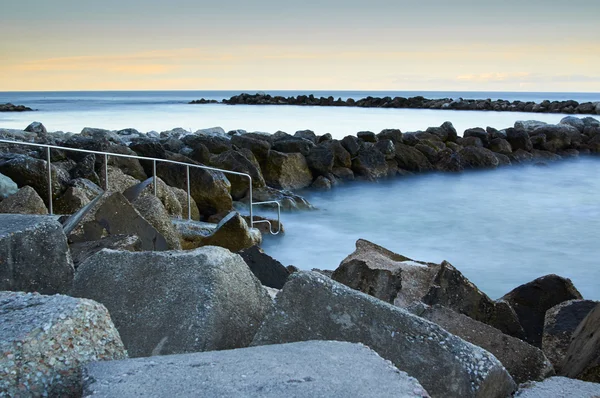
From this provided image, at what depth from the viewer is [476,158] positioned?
14742 mm

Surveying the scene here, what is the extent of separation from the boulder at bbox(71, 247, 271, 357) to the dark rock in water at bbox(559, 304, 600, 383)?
130cm

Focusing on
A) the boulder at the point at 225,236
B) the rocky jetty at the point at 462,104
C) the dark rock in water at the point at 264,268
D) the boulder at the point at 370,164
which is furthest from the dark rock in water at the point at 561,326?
the rocky jetty at the point at 462,104

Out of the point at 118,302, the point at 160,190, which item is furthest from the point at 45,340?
the point at 160,190

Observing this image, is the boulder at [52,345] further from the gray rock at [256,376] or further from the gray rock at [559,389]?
the gray rock at [559,389]

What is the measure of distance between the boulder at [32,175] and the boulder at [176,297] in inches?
136

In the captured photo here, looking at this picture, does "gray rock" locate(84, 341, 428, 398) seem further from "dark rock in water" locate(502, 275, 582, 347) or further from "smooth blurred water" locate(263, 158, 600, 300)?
"smooth blurred water" locate(263, 158, 600, 300)

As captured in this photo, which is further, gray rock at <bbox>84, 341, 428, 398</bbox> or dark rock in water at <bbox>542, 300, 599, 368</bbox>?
dark rock in water at <bbox>542, 300, 599, 368</bbox>

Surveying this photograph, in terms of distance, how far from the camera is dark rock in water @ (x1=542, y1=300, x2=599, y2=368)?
3330 mm

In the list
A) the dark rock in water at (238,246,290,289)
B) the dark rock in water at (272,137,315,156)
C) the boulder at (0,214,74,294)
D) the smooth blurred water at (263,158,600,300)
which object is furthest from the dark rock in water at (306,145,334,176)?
the boulder at (0,214,74,294)

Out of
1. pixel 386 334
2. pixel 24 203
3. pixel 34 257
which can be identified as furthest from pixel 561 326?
pixel 24 203

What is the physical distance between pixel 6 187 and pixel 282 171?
5.63m

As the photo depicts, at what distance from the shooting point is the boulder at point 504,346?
9.14ft

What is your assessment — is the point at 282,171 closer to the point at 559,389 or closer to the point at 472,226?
the point at 472,226

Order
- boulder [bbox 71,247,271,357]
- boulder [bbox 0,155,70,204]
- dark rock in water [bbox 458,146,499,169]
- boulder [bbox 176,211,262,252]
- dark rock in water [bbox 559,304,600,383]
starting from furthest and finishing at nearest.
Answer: dark rock in water [bbox 458,146,499,169], boulder [bbox 0,155,70,204], boulder [bbox 176,211,262,252], dark rock in water [bbox 559,304,600,383], boulder [bbox 71,247,271,357]
